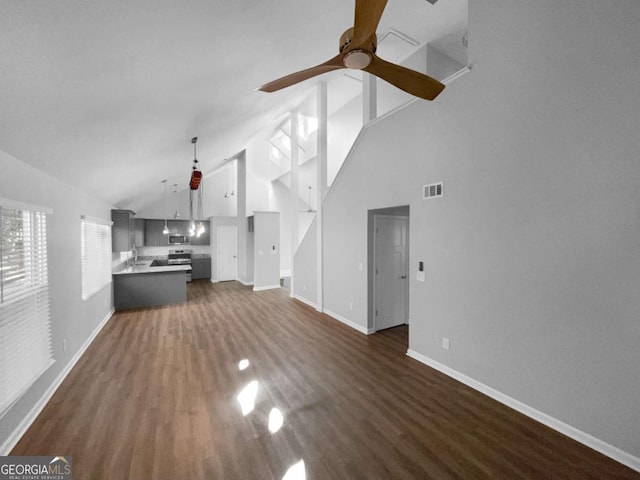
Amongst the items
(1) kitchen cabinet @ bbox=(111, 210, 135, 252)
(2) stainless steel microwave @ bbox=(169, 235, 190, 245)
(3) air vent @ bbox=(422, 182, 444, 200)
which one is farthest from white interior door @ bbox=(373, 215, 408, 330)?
(2) stainless steel microwave @ bbox=(169, 235, 190, 245)

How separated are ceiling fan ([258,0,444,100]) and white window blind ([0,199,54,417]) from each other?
8.22 feet

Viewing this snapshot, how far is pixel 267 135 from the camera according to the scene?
849cm

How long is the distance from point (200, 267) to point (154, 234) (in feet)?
6.73

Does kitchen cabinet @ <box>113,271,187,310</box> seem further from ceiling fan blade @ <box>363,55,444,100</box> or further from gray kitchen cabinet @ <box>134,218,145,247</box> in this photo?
ceiling fan blade @ <box>363,55,444,100</box>

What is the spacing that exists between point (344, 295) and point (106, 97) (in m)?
4.26

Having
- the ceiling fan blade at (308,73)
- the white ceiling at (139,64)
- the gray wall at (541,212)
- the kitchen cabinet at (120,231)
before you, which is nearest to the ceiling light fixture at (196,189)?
the white ceiling at (139,64)

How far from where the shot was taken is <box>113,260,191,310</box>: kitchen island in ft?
19.8

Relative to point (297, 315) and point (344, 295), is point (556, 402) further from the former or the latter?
point (297, 315)

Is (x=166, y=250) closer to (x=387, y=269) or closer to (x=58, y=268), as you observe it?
(x=58, y=268)

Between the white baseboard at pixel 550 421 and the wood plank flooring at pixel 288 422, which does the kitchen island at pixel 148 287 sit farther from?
the white baseboard at pixel 550 421

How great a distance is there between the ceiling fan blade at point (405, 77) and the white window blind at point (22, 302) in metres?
2.97

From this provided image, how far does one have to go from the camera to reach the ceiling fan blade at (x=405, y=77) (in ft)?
5.58

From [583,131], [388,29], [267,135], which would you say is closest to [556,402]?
[583,131]

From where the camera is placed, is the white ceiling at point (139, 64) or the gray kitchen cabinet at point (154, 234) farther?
the gray kitchen cabinet at point (154, 234)
